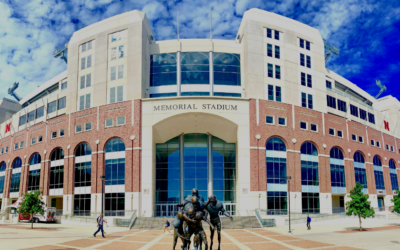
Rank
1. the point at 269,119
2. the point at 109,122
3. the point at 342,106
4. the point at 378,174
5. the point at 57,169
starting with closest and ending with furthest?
1. the point at 269,119
2. the point at 109,122
3. the point at 57,169
4. the point at 342,106
5. the point at 378,174

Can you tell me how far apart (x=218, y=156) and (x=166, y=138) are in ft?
26.9

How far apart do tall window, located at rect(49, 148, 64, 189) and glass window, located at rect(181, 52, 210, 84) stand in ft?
73.9

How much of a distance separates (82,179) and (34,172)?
1393cm

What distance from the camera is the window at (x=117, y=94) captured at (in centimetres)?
5012

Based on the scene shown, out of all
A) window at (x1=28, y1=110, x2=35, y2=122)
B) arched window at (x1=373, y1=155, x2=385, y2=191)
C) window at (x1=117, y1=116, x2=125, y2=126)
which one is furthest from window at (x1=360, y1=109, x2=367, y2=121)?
window at (x1=28, y1=110, x2=35, y2=122)

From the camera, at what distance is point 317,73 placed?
56.0m

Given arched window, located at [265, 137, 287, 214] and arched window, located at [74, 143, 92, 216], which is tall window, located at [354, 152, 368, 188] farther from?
arched window, located at [74, 143, 92, 216]

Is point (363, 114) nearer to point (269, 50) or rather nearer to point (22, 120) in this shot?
point (269, 50)

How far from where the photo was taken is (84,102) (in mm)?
53250

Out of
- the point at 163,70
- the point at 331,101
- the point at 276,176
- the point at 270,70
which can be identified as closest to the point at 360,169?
the point at 331,101

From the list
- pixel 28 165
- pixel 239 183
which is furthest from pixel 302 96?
pixel 28 165

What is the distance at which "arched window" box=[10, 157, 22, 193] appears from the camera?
205 ft

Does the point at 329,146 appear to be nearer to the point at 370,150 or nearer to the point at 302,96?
the point at 302,96

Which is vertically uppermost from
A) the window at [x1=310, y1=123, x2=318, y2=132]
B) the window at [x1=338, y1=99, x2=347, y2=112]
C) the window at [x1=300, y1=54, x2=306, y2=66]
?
the window at [x1=300, y1=54, x2=306, y2=66]
